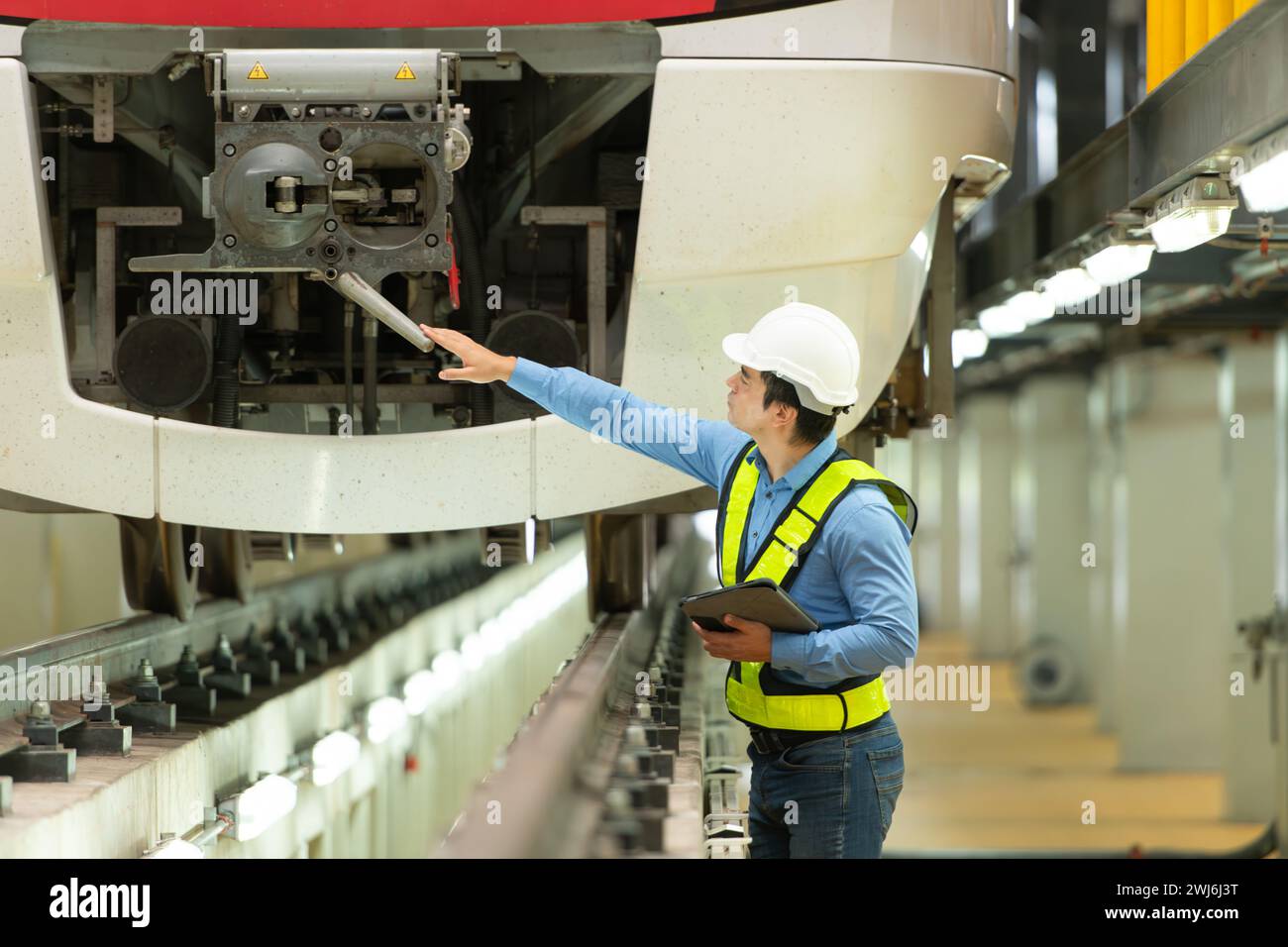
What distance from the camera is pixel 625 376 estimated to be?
3580 millimetres

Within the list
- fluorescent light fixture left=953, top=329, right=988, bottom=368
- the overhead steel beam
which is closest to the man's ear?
the overhead steel beam

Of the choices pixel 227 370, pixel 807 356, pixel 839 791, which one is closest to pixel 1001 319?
pixel 227 370

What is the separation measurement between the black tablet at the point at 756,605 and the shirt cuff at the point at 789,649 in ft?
0.05

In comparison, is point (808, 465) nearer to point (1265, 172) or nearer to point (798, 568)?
point (798, 568)

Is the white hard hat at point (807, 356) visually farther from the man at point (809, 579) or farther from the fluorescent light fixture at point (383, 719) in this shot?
the fluorescent light fixture at point (383, 719)

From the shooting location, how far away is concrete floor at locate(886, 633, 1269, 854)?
313 inches

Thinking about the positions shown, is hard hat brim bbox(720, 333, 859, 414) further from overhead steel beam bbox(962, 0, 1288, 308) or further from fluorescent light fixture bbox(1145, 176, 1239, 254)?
fluorescent light fixture bbox(1145, 176, 1239, 254)

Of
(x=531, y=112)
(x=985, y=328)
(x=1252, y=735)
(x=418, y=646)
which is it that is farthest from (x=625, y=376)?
(x=1252, y=735)

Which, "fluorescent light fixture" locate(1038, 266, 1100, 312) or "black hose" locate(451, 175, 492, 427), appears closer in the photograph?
"black hose" locate(451, 175, 492, 427)

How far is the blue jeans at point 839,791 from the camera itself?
2.62m

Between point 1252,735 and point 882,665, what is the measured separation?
655 centimetres

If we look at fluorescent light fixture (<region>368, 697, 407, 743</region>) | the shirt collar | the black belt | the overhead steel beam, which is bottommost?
fluorescent light fixture (<region>368, 697, 407, 743</region>)

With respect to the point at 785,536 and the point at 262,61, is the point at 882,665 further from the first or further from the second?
the point at 262,61

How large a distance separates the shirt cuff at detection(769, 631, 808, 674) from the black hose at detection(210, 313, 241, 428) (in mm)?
1629
